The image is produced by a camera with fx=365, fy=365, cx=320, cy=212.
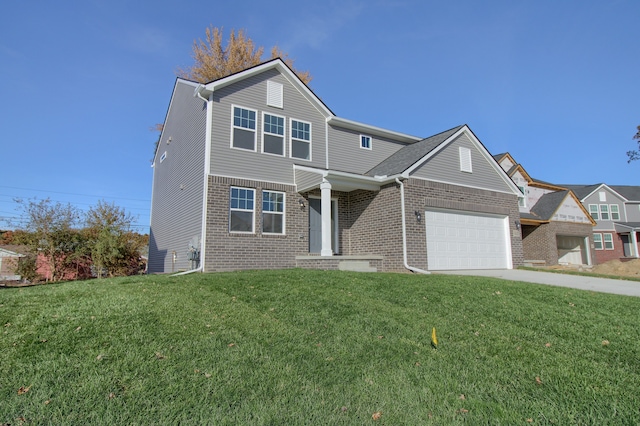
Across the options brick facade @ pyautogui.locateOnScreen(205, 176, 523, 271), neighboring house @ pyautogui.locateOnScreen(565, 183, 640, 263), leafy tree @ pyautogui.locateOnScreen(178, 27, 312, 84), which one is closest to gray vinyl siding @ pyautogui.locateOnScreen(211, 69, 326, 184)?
brick facade @ pyautogui.locateOnScreen(205, 176, 523, 271)

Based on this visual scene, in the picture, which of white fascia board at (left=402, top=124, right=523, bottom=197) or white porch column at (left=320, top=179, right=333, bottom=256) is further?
white fascia board at (left=402, top=124, right=523, bottom=197)

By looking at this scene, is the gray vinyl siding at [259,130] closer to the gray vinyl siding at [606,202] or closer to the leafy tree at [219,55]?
the leafy tree at [219,55]

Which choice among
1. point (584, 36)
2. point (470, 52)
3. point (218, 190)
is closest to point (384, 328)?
point (218, 190)

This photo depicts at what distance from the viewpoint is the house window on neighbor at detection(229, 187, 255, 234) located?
1140 centimetres

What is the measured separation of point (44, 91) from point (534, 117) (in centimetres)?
2017

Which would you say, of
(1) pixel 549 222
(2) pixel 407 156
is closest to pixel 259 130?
(2) pixel 407 156

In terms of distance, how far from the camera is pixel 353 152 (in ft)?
48.2

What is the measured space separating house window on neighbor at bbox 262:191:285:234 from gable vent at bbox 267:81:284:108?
321 centimetres

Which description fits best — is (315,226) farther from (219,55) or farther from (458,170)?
(219,55)

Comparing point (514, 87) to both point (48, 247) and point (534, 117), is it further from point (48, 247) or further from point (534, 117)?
point (48, 247)

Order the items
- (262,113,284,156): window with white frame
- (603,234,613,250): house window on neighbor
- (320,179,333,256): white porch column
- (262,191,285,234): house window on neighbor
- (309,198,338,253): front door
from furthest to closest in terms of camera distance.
Result: (603,234,613,250): house window on neighbor
(309,198,338,253): front door
(262,113,284,156): window with white frame
(262,191,285,234): house window on neighbor
(320,179,333,256): white porch column

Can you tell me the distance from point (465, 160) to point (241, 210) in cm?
894

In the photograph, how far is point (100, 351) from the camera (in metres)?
3.96

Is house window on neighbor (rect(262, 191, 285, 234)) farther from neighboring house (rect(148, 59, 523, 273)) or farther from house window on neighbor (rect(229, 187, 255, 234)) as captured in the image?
house window on neighbor (rect(229, 187, 255, 234))
